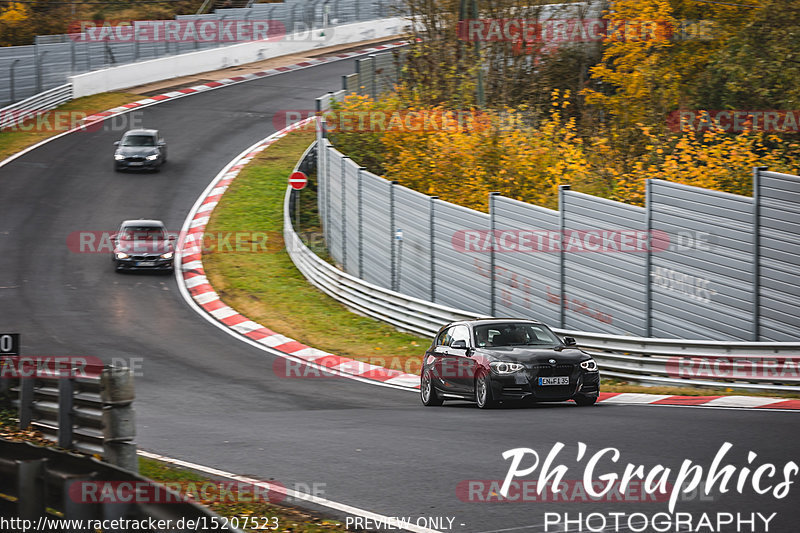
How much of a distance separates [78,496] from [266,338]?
61.7ft

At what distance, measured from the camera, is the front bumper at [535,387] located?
1448 cm

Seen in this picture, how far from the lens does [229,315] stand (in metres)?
27.0

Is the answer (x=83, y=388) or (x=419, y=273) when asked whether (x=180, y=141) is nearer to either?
(x=419, y=273)

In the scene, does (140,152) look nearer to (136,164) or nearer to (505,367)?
(136,164)

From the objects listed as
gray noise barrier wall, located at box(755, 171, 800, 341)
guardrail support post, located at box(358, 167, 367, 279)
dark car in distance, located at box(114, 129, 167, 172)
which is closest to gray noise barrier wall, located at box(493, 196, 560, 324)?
gray noise barrier wall, located at box(755, 171, 800, 341)

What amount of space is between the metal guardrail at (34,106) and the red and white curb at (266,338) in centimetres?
1186

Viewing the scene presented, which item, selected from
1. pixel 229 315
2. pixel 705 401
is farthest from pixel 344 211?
pixel 705 401

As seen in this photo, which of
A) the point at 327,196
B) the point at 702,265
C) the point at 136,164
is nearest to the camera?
the point at 702,265

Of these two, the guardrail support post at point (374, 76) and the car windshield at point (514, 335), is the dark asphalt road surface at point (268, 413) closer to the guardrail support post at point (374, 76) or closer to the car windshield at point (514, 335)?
the car windshield at point (514, 335)

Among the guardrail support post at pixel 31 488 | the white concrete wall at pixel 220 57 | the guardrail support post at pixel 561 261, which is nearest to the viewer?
the guardrail support post at pixel 31 488

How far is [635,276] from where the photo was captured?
18281mm

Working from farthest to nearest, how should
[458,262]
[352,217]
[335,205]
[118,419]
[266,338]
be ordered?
[335,205], [352,217], [266,338], [458,262], [118,419]

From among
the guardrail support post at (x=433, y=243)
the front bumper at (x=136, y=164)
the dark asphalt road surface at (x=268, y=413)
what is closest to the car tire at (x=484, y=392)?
the dark asphalt road surface at (x=268, y=413)

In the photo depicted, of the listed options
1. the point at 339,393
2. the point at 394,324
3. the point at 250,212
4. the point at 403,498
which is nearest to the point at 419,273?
the point at 394,324
